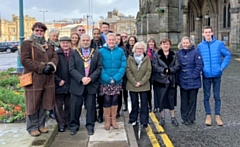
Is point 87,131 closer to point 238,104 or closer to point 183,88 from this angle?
point 183,88

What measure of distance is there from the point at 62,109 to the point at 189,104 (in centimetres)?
272

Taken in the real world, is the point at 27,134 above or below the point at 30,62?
below

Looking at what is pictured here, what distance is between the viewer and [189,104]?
6.23 metres

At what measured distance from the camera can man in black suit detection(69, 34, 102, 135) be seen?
17.3 feet

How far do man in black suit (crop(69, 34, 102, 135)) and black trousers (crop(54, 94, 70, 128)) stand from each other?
228 mm

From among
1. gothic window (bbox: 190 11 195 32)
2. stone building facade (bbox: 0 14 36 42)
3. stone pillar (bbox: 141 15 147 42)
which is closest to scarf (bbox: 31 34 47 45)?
stone pillar (bbox: 141 15 147 42)

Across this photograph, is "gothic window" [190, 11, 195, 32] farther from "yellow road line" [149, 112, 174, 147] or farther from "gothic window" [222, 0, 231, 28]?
"yellow road line" [149, 112, 174, 147]

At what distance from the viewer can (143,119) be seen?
5723 millimetres

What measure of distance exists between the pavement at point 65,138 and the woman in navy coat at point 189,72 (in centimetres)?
142

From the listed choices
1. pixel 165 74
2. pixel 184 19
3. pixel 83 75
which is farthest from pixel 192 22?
pixel 83 75

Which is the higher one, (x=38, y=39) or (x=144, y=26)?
(x=144, y=26)

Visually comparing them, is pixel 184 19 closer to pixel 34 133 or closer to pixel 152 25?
pixel 152 25

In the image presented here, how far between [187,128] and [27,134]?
3.17 metres

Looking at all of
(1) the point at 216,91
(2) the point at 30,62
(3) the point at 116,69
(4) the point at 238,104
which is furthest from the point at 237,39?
(2) the point at 30,62
